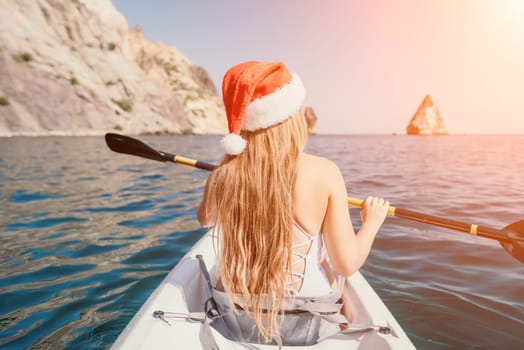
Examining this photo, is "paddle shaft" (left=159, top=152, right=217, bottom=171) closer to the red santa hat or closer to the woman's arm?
the red santa hat

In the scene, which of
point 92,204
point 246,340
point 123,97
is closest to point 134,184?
point 92,204

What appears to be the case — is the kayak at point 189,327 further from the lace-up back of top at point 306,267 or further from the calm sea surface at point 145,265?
the calm sea surface at point 145,265

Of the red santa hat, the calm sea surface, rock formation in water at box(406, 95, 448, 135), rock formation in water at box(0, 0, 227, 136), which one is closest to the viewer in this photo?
the red santa hat

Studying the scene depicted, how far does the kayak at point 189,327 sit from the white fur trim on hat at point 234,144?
943 mm

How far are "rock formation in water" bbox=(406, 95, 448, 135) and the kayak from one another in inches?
7482

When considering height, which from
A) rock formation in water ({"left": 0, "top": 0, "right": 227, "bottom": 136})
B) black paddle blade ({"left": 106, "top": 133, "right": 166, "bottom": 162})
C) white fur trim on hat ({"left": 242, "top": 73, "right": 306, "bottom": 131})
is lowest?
black paddle blade ({"left": 106, "top": 133, "right": 166, "bottom": 162})

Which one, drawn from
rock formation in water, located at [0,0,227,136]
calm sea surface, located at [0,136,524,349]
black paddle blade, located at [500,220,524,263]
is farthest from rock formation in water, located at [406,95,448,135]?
black paddle blade, located at [500,220,524,263]

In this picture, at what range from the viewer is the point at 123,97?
46.9 m

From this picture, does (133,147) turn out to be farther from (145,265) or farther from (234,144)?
(234,144)

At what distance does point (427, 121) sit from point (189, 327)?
7737 inches

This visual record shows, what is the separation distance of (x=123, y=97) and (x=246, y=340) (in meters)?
50.1

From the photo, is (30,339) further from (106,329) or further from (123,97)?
(123,97)

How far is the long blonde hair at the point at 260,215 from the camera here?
5.25 feet

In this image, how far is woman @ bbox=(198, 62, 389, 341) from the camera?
159 centimetres
